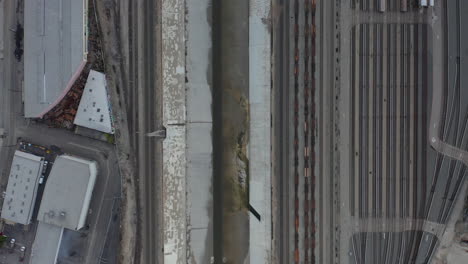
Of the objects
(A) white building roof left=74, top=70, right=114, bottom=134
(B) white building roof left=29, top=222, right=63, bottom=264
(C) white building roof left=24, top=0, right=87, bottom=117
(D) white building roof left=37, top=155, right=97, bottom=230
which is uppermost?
(C) white building roof left=24, top=0, right=87, bottom=117

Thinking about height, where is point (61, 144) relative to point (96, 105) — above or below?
below

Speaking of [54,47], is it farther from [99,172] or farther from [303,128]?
[303,128]

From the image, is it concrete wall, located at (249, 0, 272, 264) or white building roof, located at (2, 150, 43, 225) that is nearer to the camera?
concrete wall, located at (249, 0, 272, 264)

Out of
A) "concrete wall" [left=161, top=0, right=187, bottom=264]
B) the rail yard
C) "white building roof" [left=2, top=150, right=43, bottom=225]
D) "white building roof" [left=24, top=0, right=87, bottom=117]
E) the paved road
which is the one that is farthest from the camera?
the paved road

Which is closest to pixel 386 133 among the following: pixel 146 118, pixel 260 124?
pixel 260 124

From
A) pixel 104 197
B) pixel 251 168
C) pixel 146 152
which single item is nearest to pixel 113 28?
pixel 146 152

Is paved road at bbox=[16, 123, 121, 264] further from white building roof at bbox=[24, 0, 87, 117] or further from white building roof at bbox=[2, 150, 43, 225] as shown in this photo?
white building roof at bbox=[24, 0, 87, 117]

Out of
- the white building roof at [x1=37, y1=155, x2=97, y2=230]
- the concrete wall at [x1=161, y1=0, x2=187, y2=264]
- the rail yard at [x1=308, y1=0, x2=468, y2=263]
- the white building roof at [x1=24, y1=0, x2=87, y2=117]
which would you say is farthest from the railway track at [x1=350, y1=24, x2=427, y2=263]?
the white building roof at [x1=24, y1=0, x2=87, y2=117]
